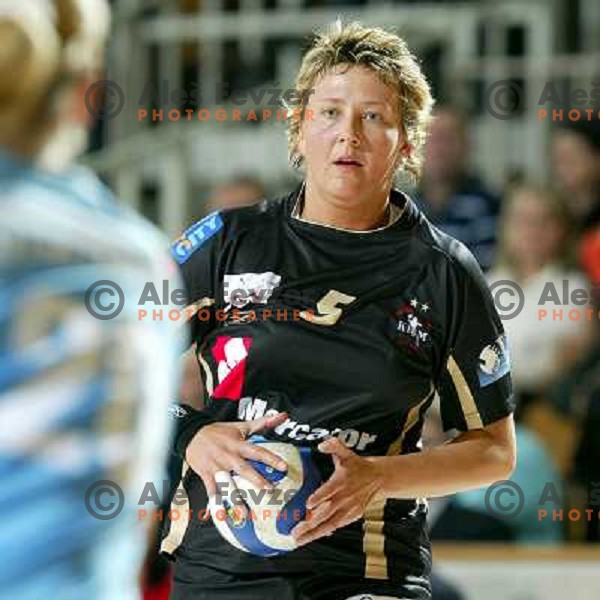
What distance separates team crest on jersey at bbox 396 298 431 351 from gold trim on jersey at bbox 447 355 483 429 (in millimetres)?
98

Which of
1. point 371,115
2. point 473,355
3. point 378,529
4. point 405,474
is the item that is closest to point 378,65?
point 371,115

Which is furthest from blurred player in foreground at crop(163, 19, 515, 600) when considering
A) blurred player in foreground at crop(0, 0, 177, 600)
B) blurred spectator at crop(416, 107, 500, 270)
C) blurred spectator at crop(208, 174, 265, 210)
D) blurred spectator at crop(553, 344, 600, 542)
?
blurred spectator at crop(416, 107, 500, 270)

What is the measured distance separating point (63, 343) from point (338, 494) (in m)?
1.76

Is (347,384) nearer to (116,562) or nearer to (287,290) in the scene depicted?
(287,290)

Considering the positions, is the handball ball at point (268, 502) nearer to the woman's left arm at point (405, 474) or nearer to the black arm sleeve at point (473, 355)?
the woman's left arm at point (405, 474)

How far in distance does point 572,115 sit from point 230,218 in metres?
4.52

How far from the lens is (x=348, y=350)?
12.6 ft

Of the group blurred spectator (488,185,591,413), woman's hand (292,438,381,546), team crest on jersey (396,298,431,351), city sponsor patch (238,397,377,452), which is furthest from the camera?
blurred spectator (488,185,591,413)

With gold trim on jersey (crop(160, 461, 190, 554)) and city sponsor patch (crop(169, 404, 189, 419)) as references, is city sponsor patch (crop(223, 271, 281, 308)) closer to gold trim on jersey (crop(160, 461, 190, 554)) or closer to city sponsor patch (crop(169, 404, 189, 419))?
city sponsor patch (crop(169, 404, 189, 419))

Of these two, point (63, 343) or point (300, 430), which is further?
point (300, 430)

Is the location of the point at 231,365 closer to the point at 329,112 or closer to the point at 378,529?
the point at 378,529

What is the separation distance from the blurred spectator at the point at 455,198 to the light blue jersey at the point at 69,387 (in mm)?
5605

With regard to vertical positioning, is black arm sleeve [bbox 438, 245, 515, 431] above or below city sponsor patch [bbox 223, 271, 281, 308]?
below

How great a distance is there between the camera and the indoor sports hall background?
6.73 m
